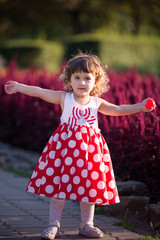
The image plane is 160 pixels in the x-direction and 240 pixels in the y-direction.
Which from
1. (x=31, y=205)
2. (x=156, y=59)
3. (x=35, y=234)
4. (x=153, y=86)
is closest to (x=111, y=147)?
(x=31, y=205)

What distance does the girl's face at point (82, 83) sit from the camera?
3572 millimetres

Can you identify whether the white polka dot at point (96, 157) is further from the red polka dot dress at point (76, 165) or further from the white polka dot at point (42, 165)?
the white polka dot at point (42, 165)

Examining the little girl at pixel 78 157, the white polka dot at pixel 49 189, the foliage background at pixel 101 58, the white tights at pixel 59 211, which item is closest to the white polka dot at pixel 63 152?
the little girl at pixel 78 157

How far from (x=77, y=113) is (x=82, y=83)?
0.74 feet

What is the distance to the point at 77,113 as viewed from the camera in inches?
140

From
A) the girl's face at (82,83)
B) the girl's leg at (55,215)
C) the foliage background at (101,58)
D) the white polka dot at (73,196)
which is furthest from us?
the foliage background at (101,58)

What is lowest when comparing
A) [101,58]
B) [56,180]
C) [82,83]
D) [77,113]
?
[56,180]

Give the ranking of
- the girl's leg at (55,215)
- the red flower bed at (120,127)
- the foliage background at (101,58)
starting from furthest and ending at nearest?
the foliage background at (101,58) < the red flower bed at (120,127) < the girl's leg at (55,215)

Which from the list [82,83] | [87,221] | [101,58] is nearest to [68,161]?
[87,221]

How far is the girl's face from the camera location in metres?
3.57

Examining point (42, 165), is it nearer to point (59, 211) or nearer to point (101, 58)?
point (59, 211)

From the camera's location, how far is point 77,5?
38.2 meters

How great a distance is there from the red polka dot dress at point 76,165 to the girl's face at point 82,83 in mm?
113

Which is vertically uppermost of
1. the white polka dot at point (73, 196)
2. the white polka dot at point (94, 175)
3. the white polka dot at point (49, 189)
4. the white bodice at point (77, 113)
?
the white bodice at point (77, 113)
